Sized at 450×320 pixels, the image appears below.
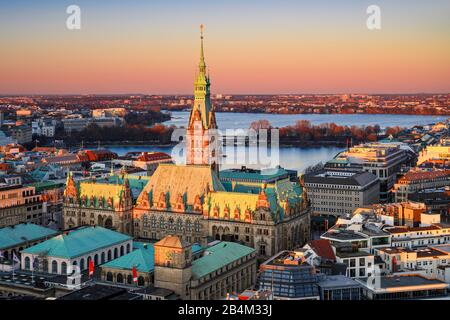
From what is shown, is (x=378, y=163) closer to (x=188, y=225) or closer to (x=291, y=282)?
(x=188, y=225)

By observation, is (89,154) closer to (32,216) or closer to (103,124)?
(32,216)

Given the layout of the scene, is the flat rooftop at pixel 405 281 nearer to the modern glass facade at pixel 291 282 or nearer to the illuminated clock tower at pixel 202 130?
the modern glass facade at pixel 291 282

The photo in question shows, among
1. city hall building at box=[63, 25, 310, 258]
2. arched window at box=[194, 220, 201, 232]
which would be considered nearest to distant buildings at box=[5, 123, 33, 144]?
city hall building at box=[63, 25, 310, 258]

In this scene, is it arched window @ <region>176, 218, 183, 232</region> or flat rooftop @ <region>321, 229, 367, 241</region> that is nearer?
flat rooftop @ <region>321, 229, 367, 241</region>

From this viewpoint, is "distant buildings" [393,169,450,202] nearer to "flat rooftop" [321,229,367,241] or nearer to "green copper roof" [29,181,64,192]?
"flat rooftop" [321,229,367,241]

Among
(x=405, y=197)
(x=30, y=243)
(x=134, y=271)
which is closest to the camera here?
(x=134, y=271)

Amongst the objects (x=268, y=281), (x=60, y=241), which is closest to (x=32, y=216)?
(x=60, y=241)
